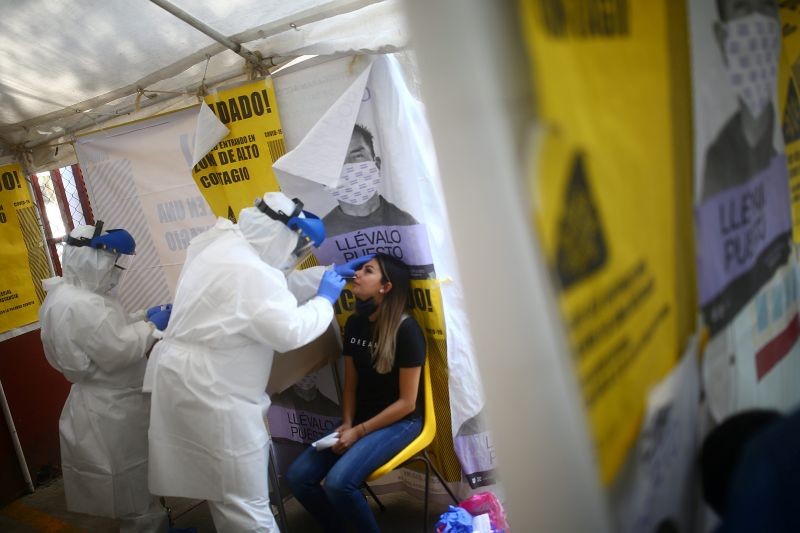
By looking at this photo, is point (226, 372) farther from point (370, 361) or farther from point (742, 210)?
point (742, 210)

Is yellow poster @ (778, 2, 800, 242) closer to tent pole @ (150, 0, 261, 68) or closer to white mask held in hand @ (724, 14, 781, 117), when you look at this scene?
white mask held in hand @ (724, 14, 781, 117)

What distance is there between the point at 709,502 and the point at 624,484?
0.29m

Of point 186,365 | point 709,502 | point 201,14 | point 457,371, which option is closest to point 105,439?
point 186,365

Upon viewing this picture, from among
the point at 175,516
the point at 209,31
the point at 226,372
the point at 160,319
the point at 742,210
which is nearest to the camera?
the point at 742,210

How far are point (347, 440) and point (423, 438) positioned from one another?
361mm

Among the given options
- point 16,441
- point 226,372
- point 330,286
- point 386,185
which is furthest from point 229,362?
point 16,441

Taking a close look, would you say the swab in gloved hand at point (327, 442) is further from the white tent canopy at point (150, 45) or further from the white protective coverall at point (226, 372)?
the white tent canopy at point (150, 45)

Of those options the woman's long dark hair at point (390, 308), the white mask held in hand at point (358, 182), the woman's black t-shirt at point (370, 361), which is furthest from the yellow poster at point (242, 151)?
the woman's black t-shirt at point (370, 361)

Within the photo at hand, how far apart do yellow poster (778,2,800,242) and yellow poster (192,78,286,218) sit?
217 centimetres

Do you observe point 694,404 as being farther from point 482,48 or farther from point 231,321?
point 231,321

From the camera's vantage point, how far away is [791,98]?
129 centimetres

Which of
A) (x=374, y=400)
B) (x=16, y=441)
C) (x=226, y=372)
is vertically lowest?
(x=16, y=441)

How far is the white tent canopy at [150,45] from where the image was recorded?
2.33 metres

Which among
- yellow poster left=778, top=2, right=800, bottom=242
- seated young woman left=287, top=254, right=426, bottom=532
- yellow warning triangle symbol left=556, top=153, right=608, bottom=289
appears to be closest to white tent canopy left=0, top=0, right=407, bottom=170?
seated young woman left=287, top=254, right=426, bottom=532
